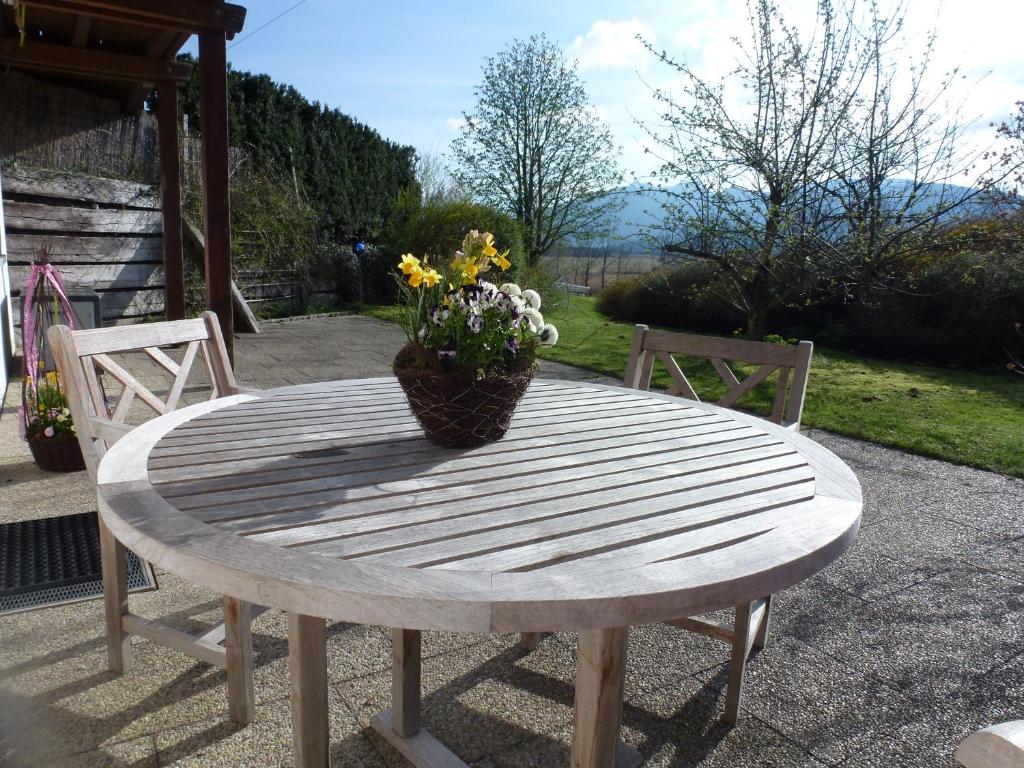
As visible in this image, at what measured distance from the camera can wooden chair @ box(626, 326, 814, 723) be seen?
1.87m

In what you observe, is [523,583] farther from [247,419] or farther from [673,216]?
[673,216]

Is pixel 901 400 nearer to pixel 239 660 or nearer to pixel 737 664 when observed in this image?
pixel 737 664

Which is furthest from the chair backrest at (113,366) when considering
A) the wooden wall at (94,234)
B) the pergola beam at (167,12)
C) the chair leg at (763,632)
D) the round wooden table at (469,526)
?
the wooden wall at (94,234)

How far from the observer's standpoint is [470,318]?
1.53 metres

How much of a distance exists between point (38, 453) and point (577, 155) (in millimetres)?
13776

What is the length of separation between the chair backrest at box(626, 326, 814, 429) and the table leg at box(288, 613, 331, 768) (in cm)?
148

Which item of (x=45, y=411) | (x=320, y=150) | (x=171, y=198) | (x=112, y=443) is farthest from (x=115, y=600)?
(x=320, y=150)

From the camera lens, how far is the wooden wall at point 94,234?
651 cm

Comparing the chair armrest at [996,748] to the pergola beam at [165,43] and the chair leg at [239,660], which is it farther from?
the pergola beam at [165,43]

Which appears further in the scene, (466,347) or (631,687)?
(631,687)

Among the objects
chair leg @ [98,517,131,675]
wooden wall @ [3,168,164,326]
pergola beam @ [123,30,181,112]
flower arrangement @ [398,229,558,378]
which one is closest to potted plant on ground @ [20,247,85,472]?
chair leg @ [98,517,131,675]

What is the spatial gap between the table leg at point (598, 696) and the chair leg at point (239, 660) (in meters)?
0.91

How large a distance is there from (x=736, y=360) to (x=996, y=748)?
1793 mm

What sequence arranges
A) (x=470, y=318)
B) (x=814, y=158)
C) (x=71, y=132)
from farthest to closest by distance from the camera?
(x=71, y=132) < (x=814, y=158) < (x=470, y=318)
